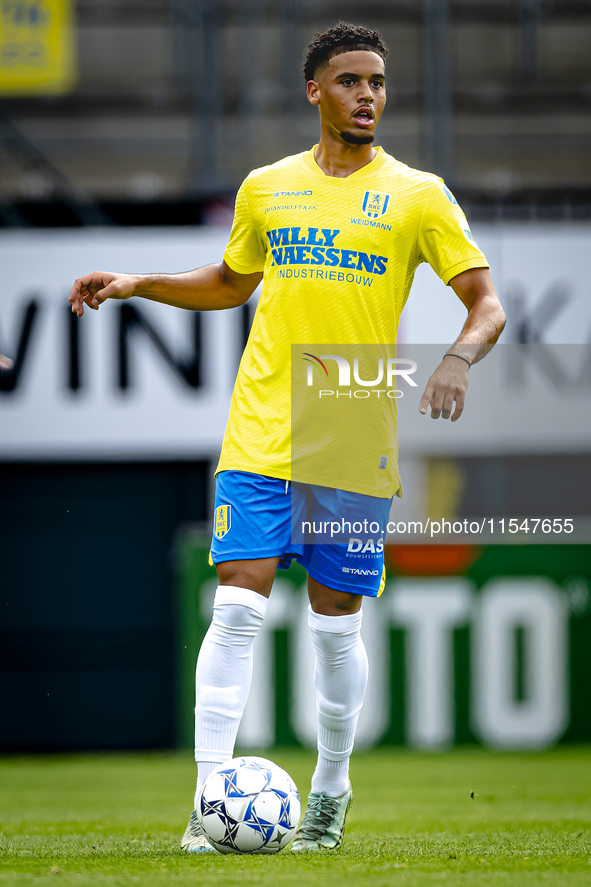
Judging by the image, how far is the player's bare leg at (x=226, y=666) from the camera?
3.04m

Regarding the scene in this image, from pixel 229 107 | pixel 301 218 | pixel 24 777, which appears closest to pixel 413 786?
pixel 24 777

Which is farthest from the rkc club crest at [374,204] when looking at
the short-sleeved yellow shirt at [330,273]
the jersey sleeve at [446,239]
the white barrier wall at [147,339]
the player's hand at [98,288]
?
the white barrier wall at [147,339]

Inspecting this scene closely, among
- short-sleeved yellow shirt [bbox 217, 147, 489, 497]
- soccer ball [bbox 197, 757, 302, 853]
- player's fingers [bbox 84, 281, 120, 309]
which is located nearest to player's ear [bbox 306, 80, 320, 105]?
short-sleeved yellow shirt [bbox 217, 147, 489, 497]

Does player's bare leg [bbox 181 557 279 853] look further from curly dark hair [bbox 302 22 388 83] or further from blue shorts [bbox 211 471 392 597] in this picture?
curly dark hair [bbox 302 22 388 83]

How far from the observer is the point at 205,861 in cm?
282

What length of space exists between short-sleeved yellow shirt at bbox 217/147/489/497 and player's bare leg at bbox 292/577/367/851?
0.32m

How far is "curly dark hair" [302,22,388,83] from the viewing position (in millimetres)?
3289

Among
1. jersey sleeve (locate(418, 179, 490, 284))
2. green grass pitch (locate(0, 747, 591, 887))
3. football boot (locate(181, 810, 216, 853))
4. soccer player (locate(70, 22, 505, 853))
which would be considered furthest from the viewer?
jersey sleeve (locate(418, 179, 490, 284))

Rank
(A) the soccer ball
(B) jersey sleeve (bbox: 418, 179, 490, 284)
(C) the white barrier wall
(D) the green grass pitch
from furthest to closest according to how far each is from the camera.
Result: (C) the white barrier wall < (B) jersey sleeve (bbox: 418, 179, 490, 284) < (A) the soccer ball < (D) the green grass pitch

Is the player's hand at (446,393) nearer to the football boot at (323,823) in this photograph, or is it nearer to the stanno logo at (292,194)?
the stanno logo at (292,194)

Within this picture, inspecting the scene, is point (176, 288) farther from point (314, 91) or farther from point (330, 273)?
point (314, 91)

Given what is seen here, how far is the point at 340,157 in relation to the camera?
335 cm

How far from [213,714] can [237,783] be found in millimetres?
194

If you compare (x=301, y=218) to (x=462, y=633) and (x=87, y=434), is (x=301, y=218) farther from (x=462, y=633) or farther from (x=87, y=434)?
(x=87, y=434)
